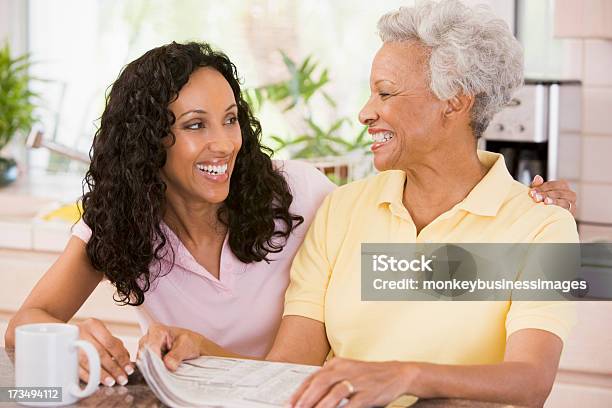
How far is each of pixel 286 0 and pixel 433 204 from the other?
1856mm

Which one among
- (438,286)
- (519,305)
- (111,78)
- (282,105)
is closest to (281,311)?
(438,286)

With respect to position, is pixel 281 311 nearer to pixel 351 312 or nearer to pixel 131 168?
pixel 351 312

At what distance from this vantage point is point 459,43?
1.70 meters

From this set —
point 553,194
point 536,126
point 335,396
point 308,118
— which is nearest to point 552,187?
point 553,194

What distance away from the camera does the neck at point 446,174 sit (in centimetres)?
A: 177

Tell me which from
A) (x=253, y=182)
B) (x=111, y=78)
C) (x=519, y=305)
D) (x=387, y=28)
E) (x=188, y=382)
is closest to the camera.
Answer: (x=188, y=382)

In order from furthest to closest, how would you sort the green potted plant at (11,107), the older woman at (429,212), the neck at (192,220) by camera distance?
the green potted plant at (11,107)
the neck at (192,220)
the older woman at (429,212)

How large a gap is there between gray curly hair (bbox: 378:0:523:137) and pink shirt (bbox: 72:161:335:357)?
458mm

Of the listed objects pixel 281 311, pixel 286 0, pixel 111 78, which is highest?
pixel 286 0

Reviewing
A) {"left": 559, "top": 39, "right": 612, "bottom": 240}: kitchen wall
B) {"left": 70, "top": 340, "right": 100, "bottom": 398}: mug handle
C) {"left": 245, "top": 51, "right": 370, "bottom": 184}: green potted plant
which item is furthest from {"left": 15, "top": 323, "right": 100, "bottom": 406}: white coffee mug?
{"left": 559, "top": 39, "right": 612, "bottom": 240}: kitchen wall

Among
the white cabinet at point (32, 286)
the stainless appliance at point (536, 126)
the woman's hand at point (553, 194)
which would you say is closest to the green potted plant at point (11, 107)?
the white cabinet at point (32, 286)

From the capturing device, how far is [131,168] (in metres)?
1.84

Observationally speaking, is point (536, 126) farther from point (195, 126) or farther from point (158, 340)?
point (158, 340)

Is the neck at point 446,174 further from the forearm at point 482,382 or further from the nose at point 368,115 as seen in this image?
the forearm at point 482,382
